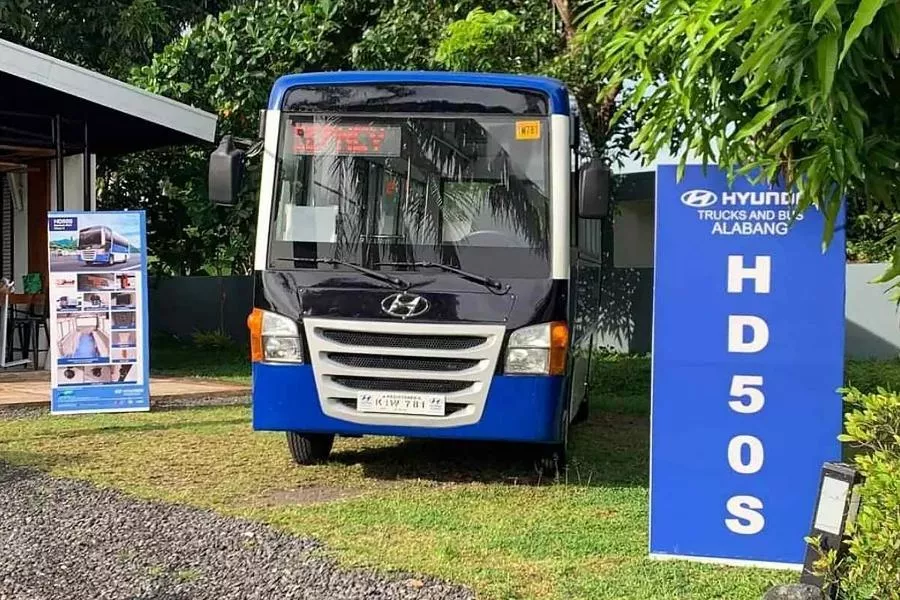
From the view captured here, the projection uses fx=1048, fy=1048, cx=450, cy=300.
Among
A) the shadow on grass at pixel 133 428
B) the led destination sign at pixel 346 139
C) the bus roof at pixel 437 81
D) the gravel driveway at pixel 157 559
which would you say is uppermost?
the bus roof at pixel 437 81

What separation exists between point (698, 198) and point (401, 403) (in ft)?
8.63

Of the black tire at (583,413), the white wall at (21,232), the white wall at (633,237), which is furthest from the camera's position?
the white wall at (633,237)

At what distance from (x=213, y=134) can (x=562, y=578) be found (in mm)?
8711

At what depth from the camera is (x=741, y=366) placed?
4906 mm

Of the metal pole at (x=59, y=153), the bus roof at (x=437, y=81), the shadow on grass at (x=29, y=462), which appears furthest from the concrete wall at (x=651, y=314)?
the shadow on grass at (x=29, y=462)

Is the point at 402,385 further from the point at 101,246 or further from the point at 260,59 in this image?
the point at 260,59

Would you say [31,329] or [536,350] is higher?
[536,350]

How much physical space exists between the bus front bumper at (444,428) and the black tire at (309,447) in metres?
0.65

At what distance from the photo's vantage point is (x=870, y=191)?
3396 mm

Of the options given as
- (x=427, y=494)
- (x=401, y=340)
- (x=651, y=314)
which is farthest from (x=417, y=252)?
(x=651, y=314)

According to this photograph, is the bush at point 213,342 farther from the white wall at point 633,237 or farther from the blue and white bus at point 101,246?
the blue and white bus at point 101,246

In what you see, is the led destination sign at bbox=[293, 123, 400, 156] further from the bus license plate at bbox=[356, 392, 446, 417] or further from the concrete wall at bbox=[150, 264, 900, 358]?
the concrete wall at bbox=[150, 264, 900, 358]

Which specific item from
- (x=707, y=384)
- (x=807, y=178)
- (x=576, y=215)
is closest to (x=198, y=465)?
(x=576, y=215)

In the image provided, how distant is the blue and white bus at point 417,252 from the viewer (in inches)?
261
